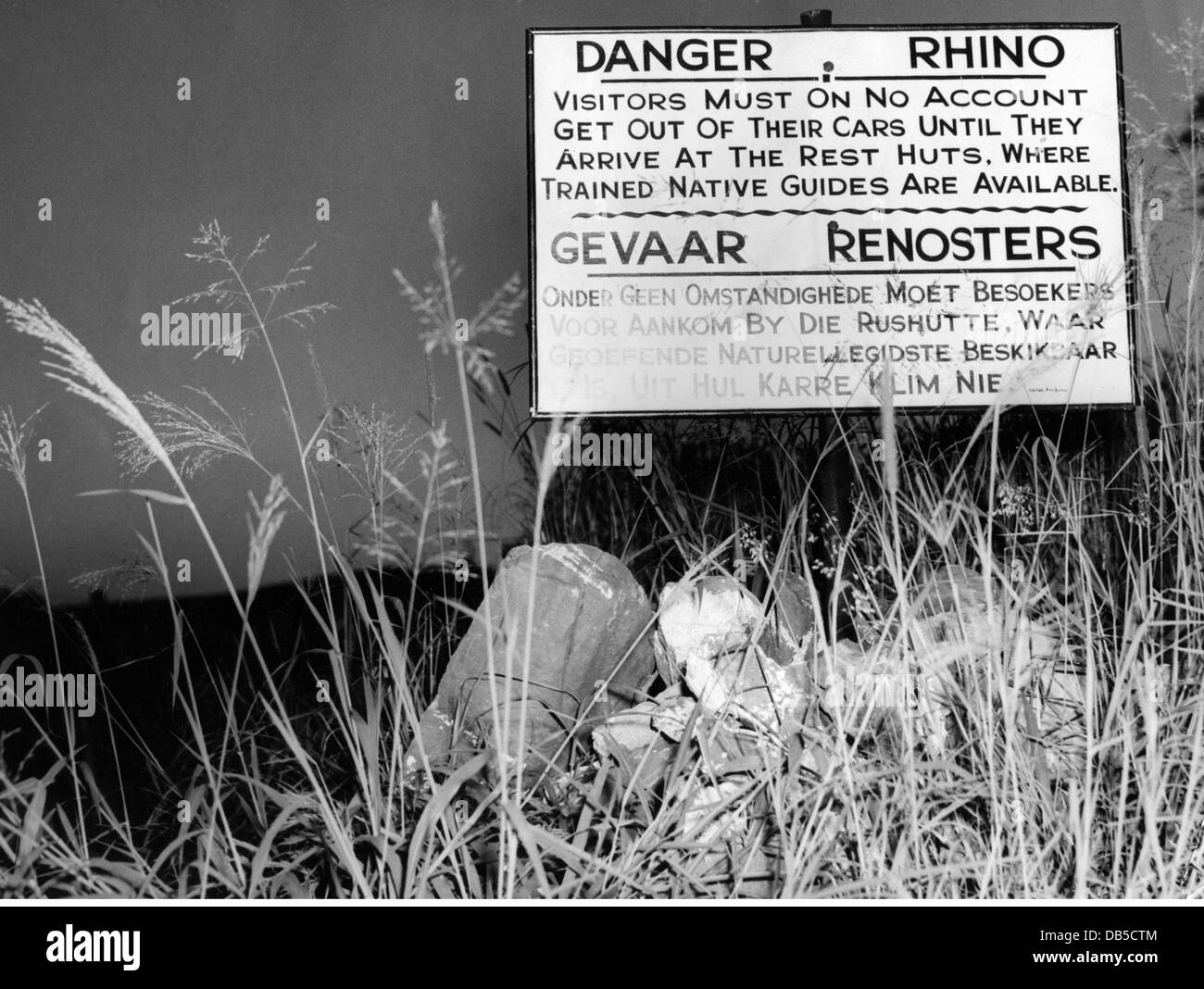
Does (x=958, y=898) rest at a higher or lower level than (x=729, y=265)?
lower

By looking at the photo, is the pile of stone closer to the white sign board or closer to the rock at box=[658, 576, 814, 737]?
the rock at box=[658, 576, 814, 737]

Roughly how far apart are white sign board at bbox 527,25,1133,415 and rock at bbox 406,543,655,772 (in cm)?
45

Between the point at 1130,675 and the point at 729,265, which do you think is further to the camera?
the point at 729,265

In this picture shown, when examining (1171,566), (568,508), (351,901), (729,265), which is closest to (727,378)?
(729,265)

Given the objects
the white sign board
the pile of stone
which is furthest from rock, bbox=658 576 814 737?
the white sign board

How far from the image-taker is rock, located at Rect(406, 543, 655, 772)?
2.20 m


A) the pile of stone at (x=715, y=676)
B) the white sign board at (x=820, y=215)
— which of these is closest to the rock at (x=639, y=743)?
the pile of stone at (x=715, y=676)

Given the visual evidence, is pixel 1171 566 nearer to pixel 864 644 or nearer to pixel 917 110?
pixel 864 644

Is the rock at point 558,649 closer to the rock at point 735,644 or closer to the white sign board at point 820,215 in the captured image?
the rock at point 735,644

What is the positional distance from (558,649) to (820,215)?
1284 mm

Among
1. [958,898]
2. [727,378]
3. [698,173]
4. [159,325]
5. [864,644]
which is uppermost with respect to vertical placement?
[698,173]

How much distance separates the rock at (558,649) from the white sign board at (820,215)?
45 cm

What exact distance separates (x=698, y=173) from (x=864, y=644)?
1248 mm

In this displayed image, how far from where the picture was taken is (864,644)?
2.31m
